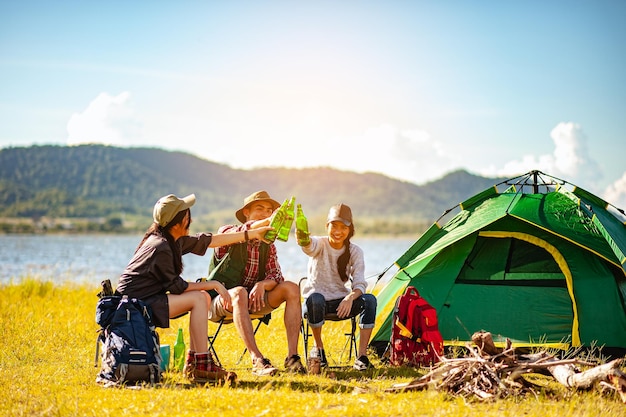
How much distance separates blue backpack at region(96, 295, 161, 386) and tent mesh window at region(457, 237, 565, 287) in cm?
315

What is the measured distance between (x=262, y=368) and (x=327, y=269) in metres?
1.07

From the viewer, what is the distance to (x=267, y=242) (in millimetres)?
5410

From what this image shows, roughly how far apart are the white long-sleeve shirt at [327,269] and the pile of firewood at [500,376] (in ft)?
4.33

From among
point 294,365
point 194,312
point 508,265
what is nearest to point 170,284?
point 194,312

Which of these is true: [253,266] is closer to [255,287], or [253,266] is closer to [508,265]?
[255,287]

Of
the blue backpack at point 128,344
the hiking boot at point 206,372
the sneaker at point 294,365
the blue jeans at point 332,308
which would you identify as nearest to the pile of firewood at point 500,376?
the sneaker at point 294,365

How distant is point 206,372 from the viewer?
16.0 ft

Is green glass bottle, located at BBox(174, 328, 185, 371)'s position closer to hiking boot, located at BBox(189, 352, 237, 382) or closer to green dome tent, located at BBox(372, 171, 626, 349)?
hiking boot, located at BBox(189, 352, 237, 382)

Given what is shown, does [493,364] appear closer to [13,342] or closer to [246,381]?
[246,381]

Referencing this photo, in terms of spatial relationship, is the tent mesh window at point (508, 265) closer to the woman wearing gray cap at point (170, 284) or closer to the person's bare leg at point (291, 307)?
the person's bare leg at point (291, 307)

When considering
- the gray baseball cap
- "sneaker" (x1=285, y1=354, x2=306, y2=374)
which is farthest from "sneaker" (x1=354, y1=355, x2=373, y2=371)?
the gray baseball cap

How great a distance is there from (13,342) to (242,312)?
2854 mm

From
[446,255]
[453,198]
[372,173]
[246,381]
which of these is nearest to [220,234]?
[246,381]

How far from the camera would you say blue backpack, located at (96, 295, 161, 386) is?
463cm
